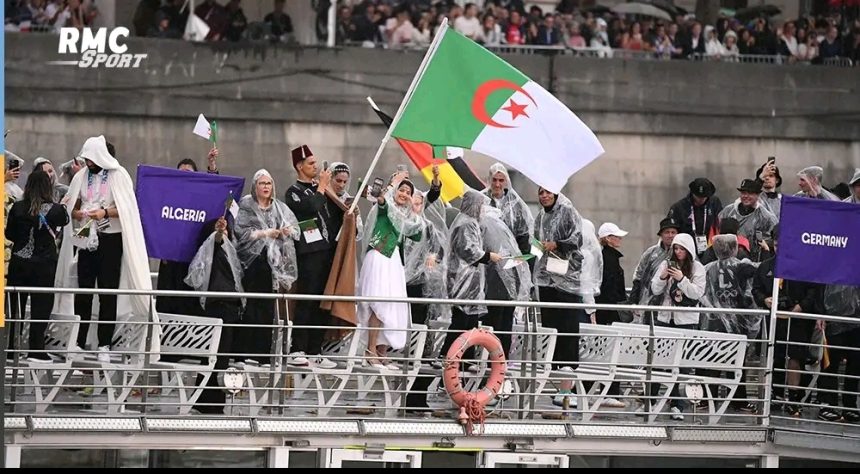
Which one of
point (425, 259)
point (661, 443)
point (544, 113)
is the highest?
point (544, 113)

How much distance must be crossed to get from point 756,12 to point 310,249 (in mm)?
22652

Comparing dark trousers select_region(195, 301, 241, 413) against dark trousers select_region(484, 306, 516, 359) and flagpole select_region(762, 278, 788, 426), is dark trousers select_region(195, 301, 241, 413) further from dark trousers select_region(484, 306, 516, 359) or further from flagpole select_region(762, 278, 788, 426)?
flagpole select_region(762, 278, 788, 426)

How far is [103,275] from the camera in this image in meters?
17.9

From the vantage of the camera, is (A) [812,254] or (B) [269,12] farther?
(B) [269,12]

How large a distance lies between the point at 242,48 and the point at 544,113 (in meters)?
17.0

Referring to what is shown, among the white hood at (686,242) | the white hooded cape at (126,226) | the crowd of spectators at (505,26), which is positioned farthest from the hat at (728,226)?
the crowd of spectators at (505,26)

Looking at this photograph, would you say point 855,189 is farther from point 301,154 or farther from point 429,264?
point 301,154

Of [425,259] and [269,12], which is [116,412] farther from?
[269,12]

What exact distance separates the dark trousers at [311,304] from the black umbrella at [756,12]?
22.3 m

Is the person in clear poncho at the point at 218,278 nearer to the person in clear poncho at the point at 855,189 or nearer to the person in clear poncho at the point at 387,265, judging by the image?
the person in clear poncho at the point at 387,265

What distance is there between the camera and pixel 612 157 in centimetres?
3697

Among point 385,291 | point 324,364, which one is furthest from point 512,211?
point 324,364

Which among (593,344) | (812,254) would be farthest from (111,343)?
(812,254)

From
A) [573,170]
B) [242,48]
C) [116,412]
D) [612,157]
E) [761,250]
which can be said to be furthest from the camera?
[612,157]
